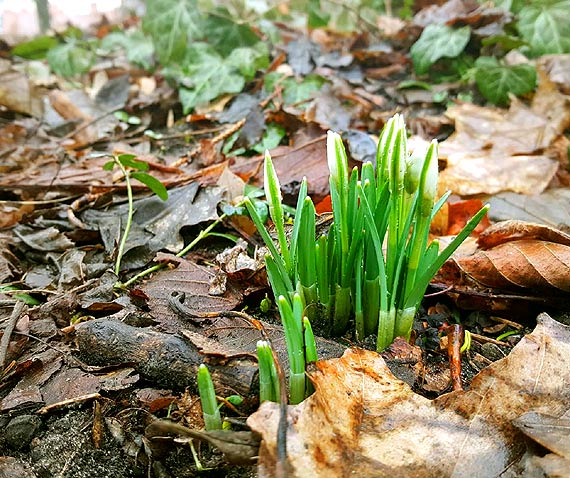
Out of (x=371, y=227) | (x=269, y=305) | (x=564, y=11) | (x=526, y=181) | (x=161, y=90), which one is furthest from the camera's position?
(x=161, y=90)

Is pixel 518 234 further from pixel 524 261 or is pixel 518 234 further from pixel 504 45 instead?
pixel 504 45

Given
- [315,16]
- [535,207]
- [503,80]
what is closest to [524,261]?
[535,207]

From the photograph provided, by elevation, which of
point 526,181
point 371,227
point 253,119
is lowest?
point 526,181

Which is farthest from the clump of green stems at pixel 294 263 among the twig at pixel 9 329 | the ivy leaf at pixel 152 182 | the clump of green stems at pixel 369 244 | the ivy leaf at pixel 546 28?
the ivy leaf at pixel 546 28

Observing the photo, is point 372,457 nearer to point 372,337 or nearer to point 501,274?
point 372,337

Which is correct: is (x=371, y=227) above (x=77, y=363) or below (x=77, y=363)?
above

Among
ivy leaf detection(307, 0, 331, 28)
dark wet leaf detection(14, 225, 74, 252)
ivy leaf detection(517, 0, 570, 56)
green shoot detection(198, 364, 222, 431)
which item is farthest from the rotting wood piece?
ivy leaf detection(307, 0, 331, 28)

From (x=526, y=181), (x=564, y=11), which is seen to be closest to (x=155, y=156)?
(x=526, y=181)

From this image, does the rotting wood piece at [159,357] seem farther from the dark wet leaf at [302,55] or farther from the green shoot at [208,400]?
the dark wet leaf at [302,55]
